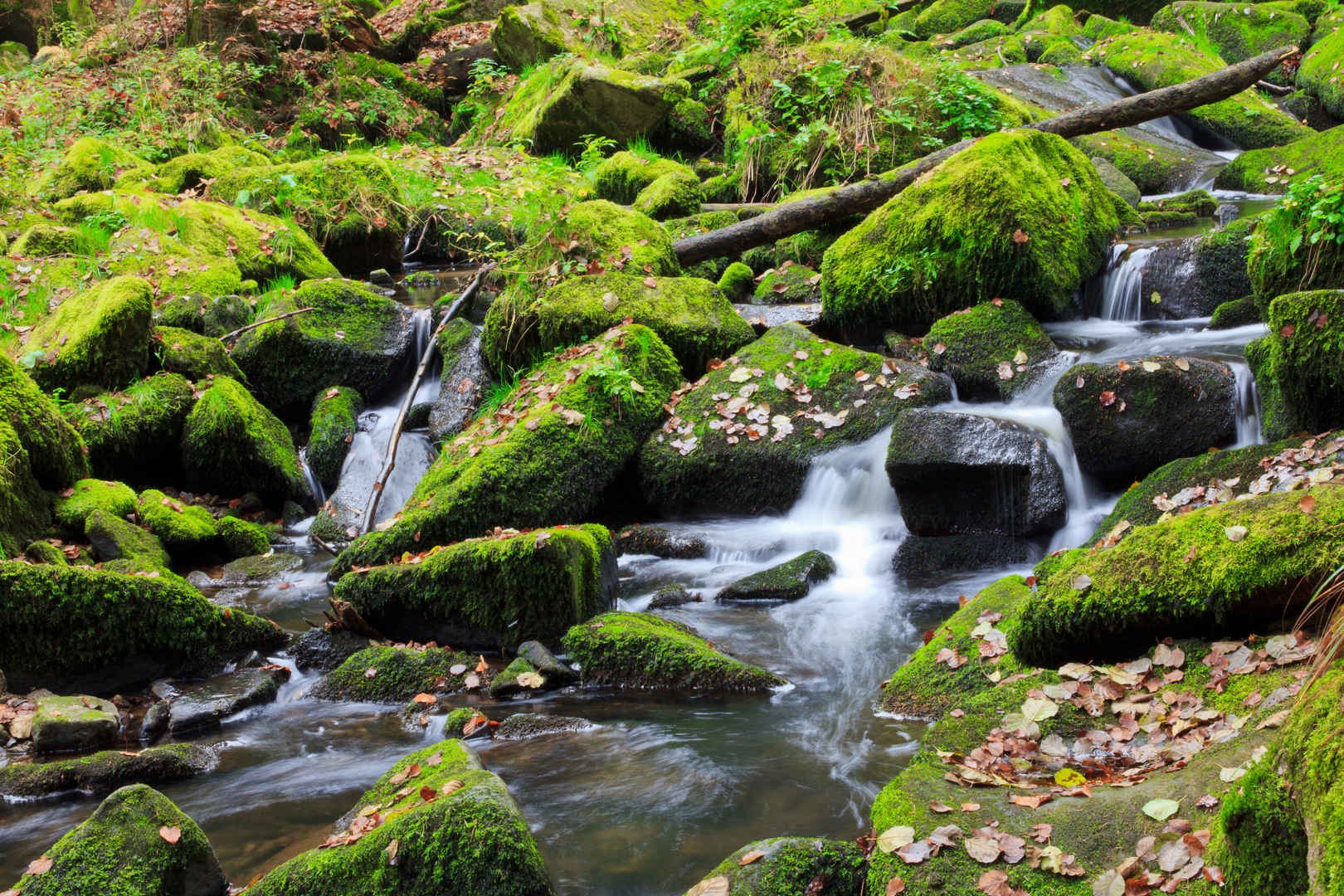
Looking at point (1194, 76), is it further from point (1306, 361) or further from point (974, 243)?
point (1306, 361)

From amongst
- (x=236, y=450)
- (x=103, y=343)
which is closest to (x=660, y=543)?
(x=236, y=450)

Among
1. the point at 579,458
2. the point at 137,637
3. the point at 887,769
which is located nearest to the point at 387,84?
the point at 579,458

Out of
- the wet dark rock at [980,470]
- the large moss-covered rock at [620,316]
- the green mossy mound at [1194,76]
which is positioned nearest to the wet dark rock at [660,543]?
the wet dark rock at [980,470]

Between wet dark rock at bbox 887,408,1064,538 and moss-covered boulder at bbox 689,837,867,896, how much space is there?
394 cm

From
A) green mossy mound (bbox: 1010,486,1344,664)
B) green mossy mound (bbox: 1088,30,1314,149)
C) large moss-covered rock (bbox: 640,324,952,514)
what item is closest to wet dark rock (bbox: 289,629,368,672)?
large moss-covered rock (bbox: 640,324,952,514)

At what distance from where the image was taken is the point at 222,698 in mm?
5617

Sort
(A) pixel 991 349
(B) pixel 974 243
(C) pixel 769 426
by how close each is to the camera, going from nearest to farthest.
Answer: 1. (C) pixel 769 426
2. (A) pixel 991 349
3. (B) pixel 974 243

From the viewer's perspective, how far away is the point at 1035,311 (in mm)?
9117

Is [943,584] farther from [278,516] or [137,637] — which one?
[278,516]

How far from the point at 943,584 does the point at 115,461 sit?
7625 mm

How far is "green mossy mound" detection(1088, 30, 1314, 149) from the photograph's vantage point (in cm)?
1466

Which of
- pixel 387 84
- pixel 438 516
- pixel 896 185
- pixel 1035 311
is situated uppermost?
pixel 387 84

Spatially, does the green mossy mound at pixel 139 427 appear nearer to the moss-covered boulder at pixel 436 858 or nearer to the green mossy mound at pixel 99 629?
the green mossy mound at pixel 99 629

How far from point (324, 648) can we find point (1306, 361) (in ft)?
21.2
